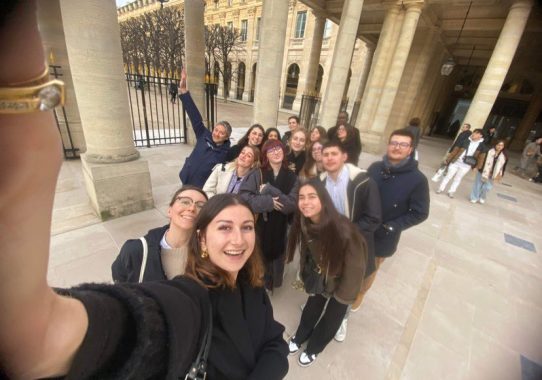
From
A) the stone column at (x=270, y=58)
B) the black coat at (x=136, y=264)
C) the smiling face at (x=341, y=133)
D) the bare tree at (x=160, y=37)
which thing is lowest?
the black coat at (x=136, y=264)

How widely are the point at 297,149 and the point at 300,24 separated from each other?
88.8 ft

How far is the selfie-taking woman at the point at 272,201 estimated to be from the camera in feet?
8.13

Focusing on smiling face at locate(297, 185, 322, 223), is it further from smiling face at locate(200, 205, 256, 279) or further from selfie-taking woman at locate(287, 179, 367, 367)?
smiling face at locate(200, 205, 256, 279)

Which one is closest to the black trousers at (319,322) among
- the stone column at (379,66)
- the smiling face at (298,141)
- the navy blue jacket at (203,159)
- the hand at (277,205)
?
the hand at (277,205)

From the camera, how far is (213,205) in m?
1.39

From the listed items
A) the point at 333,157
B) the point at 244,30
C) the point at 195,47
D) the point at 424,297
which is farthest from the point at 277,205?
the point at 244,30

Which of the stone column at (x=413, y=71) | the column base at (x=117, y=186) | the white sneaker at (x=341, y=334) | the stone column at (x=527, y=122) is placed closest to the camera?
the white sneaker at (x=341, y=334)

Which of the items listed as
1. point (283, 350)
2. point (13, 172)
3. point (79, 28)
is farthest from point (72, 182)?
point (13, 172)

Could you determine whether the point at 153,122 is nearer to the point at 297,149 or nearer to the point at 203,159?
the point at 203,159

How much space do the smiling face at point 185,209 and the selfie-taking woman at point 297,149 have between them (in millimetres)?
2125

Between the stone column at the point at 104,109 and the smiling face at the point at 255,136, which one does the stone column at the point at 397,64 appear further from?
the stone column at the point at 104,109

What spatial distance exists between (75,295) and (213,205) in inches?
33.8

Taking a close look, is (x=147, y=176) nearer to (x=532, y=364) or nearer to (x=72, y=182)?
(x=72, y=182)

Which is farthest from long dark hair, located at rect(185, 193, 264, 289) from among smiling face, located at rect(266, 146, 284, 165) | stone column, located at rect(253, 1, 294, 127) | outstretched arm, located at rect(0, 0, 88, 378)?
stone column, located at rect(253, 1, 294, 127)
